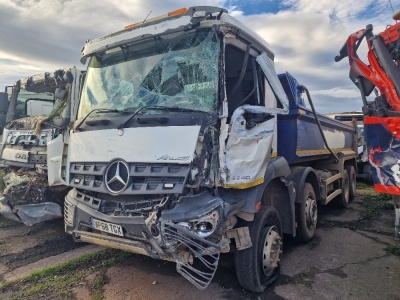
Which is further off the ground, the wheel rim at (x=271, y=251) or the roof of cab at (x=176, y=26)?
the roof of cab at (x=176, y=26)

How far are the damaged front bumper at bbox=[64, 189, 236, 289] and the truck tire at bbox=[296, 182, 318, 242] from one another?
2.17 m

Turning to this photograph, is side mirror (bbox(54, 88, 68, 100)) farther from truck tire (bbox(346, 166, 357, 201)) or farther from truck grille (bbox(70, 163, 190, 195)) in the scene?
truck tire (bbox(346, 166, 357, 201))

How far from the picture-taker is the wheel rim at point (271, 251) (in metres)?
3.46

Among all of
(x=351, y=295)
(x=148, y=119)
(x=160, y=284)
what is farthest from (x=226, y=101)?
(x=351, y=295)

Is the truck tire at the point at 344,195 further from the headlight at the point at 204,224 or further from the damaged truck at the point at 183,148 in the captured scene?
the headlight at the point at 204,224

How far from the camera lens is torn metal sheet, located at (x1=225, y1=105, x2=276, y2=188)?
292cm

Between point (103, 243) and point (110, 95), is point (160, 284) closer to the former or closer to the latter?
point (103, 243)

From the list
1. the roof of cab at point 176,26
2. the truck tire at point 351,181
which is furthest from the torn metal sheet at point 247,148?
the truck tire at point 351,181

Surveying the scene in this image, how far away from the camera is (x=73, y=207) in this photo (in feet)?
10.9

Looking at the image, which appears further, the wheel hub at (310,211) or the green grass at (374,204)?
the green grass at (374,204)

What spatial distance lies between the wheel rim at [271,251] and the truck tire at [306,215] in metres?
1.12

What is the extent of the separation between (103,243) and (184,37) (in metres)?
2.21

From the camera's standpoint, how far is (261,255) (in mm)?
3408

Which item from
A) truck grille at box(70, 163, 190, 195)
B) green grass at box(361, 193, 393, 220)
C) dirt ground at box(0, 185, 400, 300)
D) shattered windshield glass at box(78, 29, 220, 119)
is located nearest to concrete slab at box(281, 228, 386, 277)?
dirt ground at box(0, 185, 400, 300)
